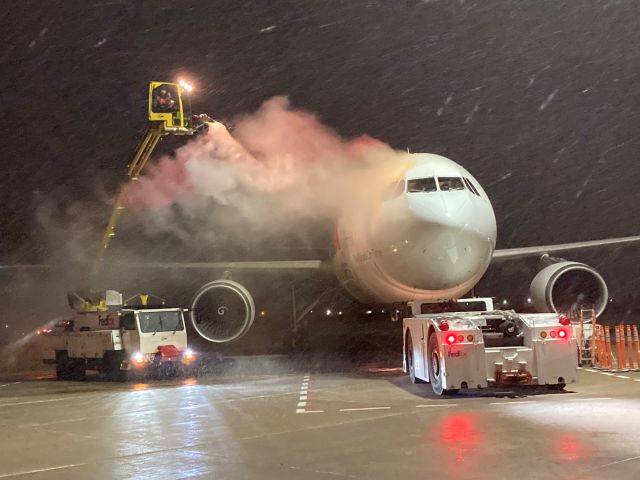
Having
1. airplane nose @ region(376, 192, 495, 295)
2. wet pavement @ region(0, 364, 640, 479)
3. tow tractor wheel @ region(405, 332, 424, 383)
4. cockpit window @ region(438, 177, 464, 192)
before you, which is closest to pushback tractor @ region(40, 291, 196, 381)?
wet pavement @ region(0, 364, 640, 479)

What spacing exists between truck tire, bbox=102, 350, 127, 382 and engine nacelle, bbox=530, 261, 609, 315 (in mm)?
10279

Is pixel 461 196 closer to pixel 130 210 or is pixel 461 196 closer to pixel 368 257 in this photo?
pixel 368 257

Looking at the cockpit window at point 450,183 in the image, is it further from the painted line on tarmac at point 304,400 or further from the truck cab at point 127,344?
the truck cab at point 127,344

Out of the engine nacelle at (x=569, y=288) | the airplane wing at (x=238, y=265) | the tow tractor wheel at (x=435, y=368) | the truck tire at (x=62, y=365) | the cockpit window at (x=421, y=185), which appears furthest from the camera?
the airplane wing at (x=238, y=265)

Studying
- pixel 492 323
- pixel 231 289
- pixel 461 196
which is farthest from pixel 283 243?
pixel 492 323

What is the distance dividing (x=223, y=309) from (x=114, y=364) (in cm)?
306

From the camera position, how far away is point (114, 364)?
17203 millimetres

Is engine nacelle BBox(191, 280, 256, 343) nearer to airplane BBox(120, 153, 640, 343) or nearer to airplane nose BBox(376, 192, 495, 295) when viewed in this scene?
airplane BBox(120, 153, 640, 343)

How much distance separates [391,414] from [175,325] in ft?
29.2

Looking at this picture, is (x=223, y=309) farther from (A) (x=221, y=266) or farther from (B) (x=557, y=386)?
(B) (x=557, y=386)

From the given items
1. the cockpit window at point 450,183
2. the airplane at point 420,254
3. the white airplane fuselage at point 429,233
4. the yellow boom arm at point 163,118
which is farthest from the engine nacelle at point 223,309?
the cockpit window at point 450,183

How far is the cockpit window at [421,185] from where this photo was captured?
14.2 meters

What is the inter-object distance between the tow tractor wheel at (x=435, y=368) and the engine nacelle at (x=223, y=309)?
771cm

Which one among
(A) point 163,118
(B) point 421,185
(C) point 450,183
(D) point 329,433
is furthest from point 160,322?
(D) point 329,433
